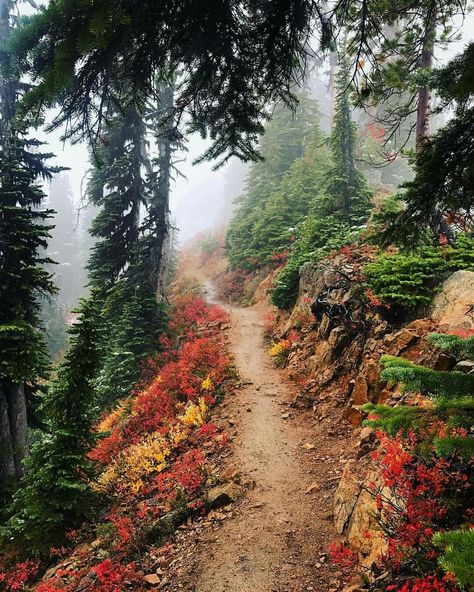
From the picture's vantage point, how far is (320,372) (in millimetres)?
9914

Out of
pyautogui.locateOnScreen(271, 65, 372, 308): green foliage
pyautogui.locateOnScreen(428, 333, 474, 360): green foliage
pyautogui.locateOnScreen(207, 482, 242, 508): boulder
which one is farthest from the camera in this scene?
pyautogui.locateOnScreen(271, 65, 372, 308): green foliage

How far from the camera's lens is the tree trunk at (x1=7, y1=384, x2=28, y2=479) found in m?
10.3

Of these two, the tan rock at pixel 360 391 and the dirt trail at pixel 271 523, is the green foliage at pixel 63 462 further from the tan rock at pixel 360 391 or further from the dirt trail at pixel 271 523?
the tan rock at pixel 360 391

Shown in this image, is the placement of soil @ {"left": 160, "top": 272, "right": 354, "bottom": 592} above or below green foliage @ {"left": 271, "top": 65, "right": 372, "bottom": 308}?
below

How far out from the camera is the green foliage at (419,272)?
27.5ft

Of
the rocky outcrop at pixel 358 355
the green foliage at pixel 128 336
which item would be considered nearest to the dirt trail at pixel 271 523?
the rocky outcrop at pixel 358 355

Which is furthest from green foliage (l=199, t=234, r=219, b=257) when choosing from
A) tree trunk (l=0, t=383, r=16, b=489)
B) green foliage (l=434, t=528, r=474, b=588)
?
green foliage (l=434, t=528, r=474, b=588)

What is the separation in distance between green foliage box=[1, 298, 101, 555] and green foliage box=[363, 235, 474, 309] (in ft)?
24.1

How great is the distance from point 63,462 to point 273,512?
4883 millimetres

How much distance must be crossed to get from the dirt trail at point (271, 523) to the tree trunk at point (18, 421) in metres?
6.69

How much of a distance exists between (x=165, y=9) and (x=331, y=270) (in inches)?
392

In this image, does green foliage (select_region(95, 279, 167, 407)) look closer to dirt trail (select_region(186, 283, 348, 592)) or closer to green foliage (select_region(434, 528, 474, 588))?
dirt trail (select_region(186, 283, 348, 592))

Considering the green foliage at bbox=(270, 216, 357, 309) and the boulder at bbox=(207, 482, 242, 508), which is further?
the green foliage at bbox=(270, 216, 357, 309)

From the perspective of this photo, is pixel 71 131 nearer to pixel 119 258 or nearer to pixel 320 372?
pixel 320 372
